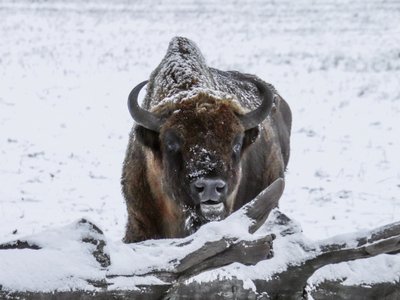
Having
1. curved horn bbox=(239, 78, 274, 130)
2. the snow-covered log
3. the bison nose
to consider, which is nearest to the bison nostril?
the bison nose

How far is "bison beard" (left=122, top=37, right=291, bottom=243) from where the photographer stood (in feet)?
15.3

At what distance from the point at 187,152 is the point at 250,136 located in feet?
2.38

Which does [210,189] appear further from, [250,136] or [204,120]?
[250,136]

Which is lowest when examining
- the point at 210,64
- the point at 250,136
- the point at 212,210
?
the point at 212,210

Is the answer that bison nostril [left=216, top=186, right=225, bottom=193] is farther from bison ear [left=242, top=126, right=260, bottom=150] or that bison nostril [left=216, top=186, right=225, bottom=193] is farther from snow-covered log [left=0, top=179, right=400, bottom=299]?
snow-covered log [left=0, top=179, right=400, bottom=299]

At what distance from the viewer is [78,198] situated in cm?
862

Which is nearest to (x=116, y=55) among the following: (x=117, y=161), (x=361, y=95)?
(x=361, y=95)

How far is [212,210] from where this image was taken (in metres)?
4.50

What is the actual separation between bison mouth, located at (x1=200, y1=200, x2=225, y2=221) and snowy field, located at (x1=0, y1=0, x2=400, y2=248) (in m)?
2.80

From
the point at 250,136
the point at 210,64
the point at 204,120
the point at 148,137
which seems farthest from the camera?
the point at 210,64

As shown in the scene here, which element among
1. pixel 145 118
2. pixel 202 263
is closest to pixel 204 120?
pixel 145 118

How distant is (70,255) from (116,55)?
760 inches

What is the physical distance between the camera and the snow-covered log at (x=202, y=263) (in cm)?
238

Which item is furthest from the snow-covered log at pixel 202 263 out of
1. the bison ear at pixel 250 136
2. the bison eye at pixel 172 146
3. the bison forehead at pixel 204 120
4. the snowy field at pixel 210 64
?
the snowy field at pixel 210 64
